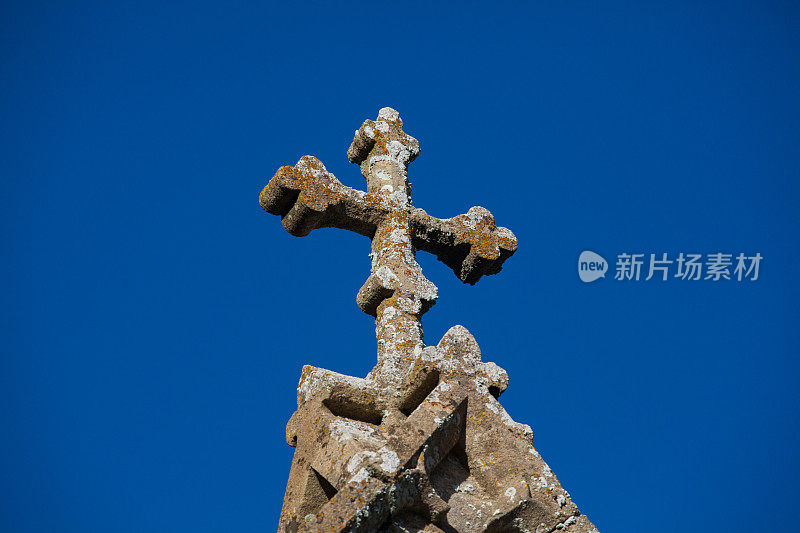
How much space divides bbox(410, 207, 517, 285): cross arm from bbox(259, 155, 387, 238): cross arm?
1.47 feet

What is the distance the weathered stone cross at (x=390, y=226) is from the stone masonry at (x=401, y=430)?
1 centimetres

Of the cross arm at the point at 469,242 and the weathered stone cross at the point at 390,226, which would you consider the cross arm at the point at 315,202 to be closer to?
the weathered stone cross at the point at 390,226

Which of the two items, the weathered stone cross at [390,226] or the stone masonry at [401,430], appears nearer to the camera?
the stone masonry at [401,430]

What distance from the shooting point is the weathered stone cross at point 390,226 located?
254 inches

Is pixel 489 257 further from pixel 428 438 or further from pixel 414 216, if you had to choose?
pixel 428 438

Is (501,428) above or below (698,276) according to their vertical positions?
below

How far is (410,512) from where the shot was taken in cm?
479

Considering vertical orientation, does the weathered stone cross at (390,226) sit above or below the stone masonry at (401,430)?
above

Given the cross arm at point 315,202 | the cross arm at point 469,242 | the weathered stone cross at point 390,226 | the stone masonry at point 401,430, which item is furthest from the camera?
the cross arm at point 469,242

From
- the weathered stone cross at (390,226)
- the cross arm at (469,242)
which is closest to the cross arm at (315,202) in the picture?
the weathered stone cross at (390,226)

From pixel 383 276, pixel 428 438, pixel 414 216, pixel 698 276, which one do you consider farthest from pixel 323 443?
pixel 698 276

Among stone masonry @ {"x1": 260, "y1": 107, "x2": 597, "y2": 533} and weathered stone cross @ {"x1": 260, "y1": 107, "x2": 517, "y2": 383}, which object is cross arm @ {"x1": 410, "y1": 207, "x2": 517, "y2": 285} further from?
stone masonry @ {"x1": 260, "y1": 107, "x2": 597, "y2": 533}

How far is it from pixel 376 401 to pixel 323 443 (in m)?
0.64

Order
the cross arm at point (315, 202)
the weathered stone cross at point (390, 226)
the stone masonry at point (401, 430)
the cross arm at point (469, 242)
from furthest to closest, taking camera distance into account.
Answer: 1. the cross arm at point (469, 242)
2. the cross arm at point (315, 202)
3. the weathered stone cross at point (390, 226)
4. the stone masonry at point (401, 430)
